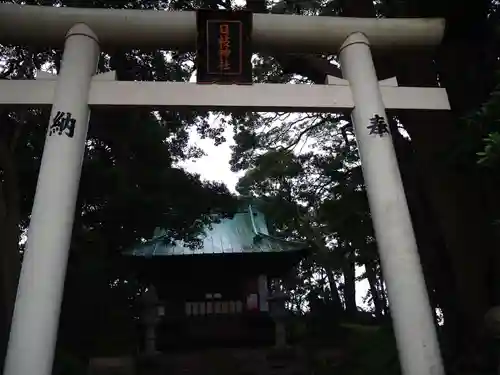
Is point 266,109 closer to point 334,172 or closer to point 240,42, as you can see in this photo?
point 240,42

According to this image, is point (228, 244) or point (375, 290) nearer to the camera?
point (228, 244)

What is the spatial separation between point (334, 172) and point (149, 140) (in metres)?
3.33

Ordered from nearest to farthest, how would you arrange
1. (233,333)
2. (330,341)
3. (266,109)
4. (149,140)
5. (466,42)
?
1. (266,109)
2. (466,42)
3. (149,140)
4. (330,341)
5. (233,333)

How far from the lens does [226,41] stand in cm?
443

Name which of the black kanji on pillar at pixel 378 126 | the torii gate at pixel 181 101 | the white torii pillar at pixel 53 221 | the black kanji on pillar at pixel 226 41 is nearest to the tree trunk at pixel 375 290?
the torii gate at pixel 181 101

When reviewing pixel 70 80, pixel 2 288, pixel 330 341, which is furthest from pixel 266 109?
pixel 330 341

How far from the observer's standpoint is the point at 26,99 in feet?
13.1

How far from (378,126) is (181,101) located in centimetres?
165

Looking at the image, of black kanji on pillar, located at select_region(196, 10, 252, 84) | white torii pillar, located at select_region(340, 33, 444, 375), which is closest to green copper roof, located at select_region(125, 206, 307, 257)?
black kanji on pillar, located at select_region(196, 10, 252, 84)

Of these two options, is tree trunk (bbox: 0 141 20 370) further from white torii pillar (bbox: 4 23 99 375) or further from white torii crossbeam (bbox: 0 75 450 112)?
white torii pillar (bbox: 4 23 99 375)

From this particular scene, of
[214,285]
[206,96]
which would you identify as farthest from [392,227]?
[214,285]

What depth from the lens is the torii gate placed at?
11.2 feet

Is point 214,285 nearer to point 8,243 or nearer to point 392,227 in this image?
point 8,243

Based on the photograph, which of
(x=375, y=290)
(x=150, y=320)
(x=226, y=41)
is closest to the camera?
(x=226, y=41)
